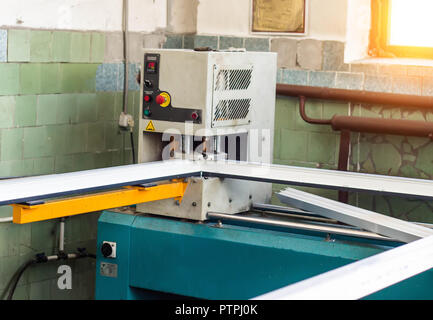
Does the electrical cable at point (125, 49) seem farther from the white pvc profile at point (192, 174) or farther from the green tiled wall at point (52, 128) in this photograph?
the white pvc profile at point (192, 174)

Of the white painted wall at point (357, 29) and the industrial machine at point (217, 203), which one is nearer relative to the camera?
the industrial machine at point (217, 203)

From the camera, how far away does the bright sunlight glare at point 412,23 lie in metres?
4.19

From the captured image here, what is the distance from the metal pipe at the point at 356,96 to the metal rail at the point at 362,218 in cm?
96

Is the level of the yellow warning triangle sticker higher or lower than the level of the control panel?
lower

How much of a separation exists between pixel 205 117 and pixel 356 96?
1.10 metres

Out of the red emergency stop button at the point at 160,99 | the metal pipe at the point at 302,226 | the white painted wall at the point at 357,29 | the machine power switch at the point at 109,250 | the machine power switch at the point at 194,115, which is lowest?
the machine power switch at the point at 109,250

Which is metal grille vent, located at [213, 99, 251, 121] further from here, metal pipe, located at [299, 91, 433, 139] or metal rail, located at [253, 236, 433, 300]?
metal rail, located at [253, 236, 433, 300]

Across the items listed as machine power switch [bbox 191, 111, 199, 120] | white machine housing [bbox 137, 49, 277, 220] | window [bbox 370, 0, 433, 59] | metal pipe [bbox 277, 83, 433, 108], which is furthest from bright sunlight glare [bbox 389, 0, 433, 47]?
machine power switch [bbox 191, 111, 199, 120]

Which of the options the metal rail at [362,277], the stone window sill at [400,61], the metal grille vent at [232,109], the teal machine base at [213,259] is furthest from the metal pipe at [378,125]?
the metal rail at [362,277]

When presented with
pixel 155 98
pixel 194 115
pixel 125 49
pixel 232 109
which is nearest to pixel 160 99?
pixel 155 98

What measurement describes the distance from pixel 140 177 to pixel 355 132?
1.49 metres

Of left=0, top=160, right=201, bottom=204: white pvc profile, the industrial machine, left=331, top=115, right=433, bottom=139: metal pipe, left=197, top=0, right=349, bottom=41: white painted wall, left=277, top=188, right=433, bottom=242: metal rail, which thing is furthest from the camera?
left=197, top=0, right=349, bottom=41: white painted wall

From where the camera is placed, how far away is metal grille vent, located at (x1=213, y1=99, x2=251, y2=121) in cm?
334
